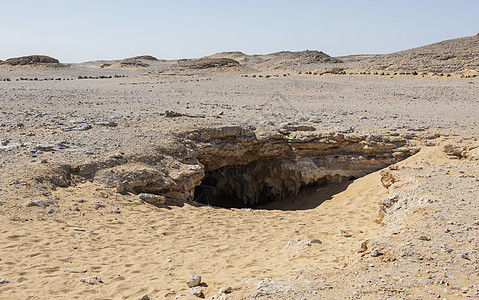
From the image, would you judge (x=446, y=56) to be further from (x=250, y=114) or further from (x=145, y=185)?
(x=145, y=185)

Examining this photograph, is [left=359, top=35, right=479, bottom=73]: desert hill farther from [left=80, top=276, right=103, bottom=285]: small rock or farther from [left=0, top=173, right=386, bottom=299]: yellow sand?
[left=80, top=276, right=103, bottom=285]: small rock

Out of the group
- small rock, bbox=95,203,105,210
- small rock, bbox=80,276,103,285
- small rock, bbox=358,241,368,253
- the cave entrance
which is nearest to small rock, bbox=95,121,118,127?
the cave entrance

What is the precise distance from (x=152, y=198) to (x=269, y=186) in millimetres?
5843

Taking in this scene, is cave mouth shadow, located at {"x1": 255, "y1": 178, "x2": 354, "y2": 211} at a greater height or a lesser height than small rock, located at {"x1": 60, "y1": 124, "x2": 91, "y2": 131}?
lesser

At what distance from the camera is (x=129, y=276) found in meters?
5.11

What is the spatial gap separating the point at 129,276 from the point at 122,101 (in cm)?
1251

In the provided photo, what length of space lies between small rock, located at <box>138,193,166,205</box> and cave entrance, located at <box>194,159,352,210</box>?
12.9 feet

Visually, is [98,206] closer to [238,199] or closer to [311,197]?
[311,197]

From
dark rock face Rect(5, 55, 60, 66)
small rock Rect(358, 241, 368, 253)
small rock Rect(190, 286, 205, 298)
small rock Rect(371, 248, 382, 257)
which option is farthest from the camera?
dark rock face Rect(5, 55, 60, 66)

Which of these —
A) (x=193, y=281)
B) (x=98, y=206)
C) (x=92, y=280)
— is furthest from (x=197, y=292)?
(x=98, y=206)

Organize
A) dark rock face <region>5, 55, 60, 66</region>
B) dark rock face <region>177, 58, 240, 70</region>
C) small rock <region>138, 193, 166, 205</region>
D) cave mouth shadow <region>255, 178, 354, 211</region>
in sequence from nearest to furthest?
small rock <region>138, 193, 166, 205</region> → cave mouth shadow <region>255, 178, 354, 211</region> → dark rock face <region>177, 58, 240, 70</region> → dark rock face <region>5, 55, 60, 66</region>

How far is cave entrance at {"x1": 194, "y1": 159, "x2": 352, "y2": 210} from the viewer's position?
11.1 meters

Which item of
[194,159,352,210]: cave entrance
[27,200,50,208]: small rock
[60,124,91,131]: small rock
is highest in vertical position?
[60,124,91,131]: small rock

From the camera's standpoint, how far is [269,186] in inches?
514
